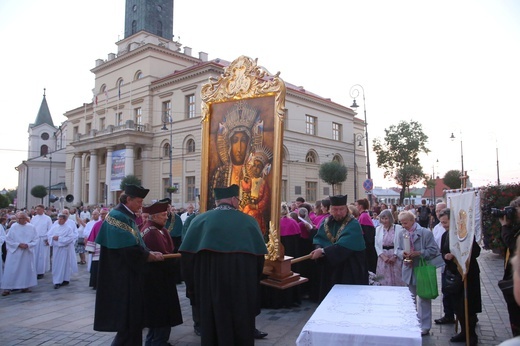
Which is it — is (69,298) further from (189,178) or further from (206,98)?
(189,178)

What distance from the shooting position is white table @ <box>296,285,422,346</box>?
2.78 metres

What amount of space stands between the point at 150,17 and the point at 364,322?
1726 inches

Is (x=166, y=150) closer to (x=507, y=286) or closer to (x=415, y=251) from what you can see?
(x=415, y=251)

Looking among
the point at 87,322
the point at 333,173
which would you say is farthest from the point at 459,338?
the point at 333,173

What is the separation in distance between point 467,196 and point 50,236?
33.2ft

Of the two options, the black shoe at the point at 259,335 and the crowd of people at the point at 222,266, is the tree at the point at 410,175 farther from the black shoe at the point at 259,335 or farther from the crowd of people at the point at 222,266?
the black shoe at the point at 259,335

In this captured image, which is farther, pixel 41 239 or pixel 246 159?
pixel 41 239

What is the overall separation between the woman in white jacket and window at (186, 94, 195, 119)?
2902 centimetres

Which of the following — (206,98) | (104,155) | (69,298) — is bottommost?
(69,298)

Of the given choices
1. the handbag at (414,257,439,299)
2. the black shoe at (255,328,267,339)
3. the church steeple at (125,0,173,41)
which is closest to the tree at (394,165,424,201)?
the church steeple at (125,0,173,41)

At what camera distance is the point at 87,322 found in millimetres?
6598

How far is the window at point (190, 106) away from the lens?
33938 millimetres

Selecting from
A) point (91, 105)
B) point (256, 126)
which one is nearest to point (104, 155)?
point (91, 105)

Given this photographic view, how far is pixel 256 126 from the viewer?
6.68m
